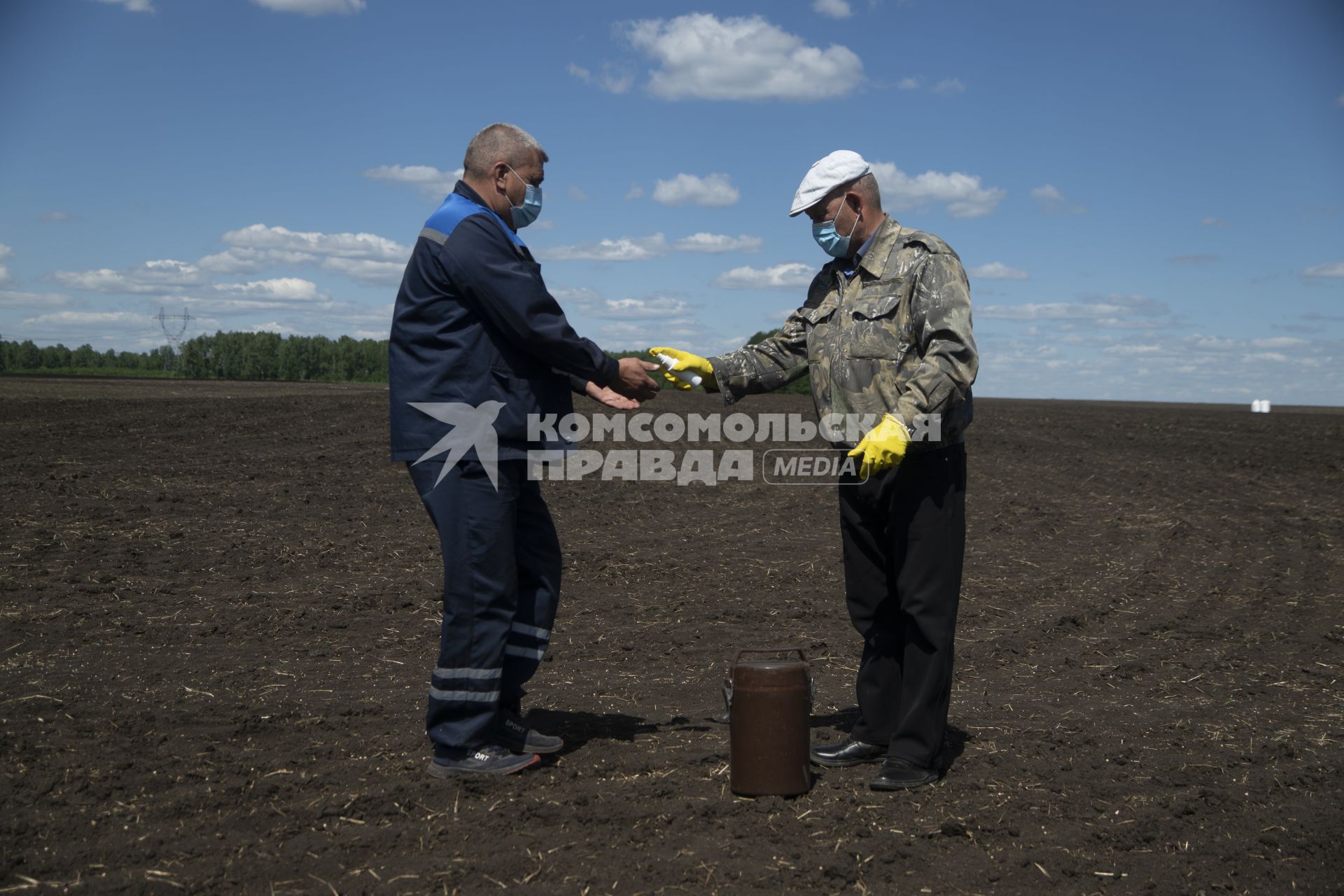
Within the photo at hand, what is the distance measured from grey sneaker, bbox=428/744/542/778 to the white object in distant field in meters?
2.01

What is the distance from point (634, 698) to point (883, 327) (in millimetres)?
2482

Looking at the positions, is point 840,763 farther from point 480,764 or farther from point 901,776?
point 480,764

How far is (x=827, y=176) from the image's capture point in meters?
4.68

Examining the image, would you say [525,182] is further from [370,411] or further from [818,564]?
[370,411]

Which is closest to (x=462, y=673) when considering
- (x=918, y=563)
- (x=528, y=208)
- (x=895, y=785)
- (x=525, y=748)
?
(x=525, y=748)

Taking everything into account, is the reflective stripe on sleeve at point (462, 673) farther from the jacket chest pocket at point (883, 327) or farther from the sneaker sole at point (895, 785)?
the jacket chest pocket at point (883, 327)

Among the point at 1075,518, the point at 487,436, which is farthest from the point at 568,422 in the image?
the point at 1075,518

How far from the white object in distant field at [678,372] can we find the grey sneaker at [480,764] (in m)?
2.01

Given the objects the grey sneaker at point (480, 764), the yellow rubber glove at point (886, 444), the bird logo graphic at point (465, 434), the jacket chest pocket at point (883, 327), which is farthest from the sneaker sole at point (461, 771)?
the jacket chest pocket at point (883, 327)

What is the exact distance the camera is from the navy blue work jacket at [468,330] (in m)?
4.39

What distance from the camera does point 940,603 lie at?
4.52m

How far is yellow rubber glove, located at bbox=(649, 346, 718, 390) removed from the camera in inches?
214

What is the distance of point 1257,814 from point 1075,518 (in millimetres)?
8790

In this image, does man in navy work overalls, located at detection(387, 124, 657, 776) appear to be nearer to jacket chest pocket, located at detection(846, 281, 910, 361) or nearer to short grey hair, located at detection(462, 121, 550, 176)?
short grey hair, located at detection(462, 121, 550, 176)
